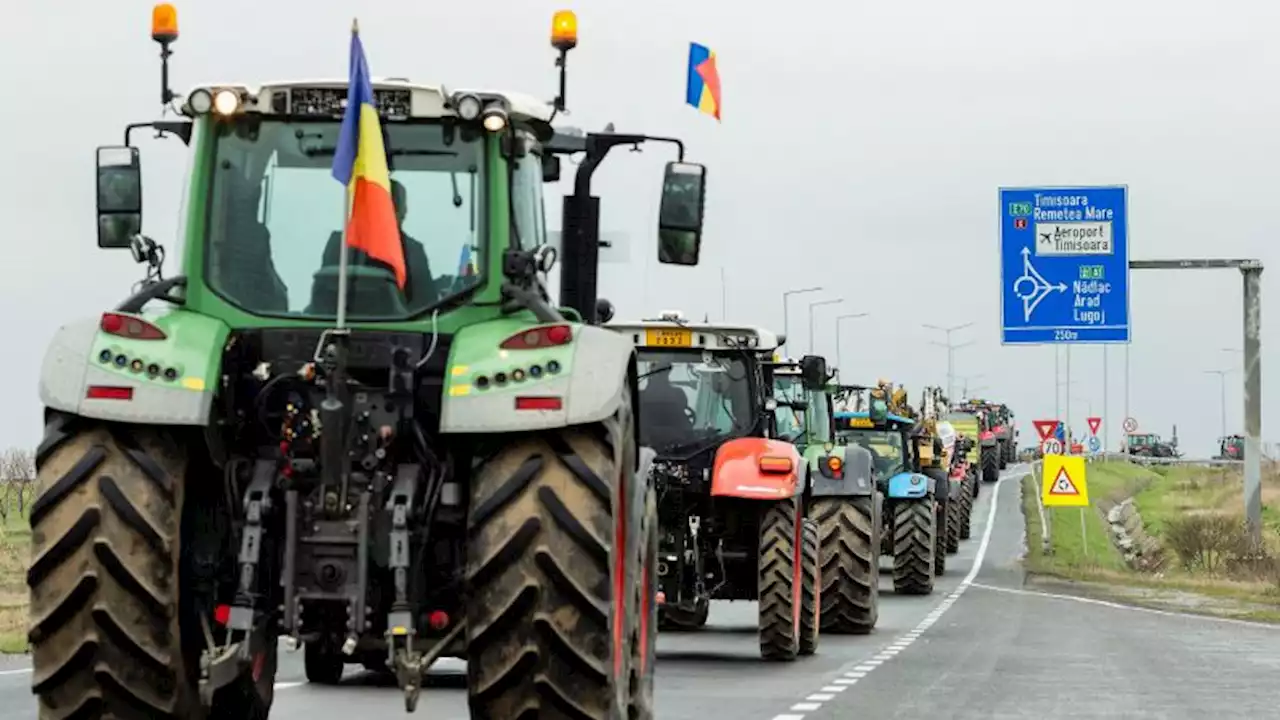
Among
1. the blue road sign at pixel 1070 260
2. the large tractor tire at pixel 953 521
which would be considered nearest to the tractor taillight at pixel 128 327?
the blue road sign at pixel 1070 260

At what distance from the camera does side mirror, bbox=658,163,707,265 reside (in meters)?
12.8

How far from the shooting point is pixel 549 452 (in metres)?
10.4

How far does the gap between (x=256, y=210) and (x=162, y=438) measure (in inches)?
57.7

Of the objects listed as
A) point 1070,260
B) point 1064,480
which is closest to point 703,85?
point 1070,260

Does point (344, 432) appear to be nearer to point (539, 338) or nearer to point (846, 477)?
point (539, 338)

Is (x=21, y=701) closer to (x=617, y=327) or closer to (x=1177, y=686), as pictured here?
(x=617, y=327)

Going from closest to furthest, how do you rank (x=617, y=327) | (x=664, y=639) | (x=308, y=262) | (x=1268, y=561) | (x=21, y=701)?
(x=308, y=262) → (x=21, y=701) → (x=617, y=327) → (x=664, y=639) → (x=1268, y=561)

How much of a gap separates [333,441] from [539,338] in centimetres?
92

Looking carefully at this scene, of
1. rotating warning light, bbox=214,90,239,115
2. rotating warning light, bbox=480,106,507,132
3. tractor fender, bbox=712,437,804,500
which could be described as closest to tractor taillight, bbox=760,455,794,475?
tractor fender, bbox=712,437,804,500

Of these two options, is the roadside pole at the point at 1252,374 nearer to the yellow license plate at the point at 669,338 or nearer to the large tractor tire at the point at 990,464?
the yellow license plate at the point at 669,338

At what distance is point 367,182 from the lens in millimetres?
10680

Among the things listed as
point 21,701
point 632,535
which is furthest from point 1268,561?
point 632,535

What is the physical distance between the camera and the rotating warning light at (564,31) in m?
12.5

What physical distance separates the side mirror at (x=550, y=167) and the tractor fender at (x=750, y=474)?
384 inches
